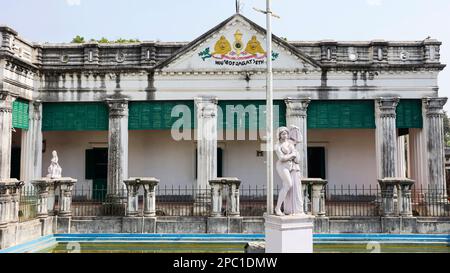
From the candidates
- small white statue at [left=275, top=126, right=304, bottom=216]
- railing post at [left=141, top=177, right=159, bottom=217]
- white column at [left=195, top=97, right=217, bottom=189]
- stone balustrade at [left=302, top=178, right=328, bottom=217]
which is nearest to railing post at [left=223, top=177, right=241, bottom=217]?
stone balustrade at [left=302, top=178, right=328, bottom=217]

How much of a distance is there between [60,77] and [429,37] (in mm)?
15349

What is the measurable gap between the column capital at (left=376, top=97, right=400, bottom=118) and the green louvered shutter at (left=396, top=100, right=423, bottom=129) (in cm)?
39

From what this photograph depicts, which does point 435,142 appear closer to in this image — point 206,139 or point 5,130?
point 206,139

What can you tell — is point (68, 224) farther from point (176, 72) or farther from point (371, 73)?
point (371, 73)

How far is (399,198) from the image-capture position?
460 inches

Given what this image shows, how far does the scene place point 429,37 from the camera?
15.6m

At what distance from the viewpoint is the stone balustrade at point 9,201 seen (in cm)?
948

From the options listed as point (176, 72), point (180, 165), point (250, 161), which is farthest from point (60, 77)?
point (250, 161)

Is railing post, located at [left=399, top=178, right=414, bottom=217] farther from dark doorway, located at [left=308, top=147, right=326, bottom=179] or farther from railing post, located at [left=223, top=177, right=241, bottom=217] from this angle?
dark doorway, located at [left=308, top=147, right=326, bottom=179]

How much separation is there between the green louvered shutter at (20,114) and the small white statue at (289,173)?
1122cm

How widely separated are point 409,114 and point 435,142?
149 cm

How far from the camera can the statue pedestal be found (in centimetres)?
789

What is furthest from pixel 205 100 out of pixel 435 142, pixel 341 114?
pixel 435 142
